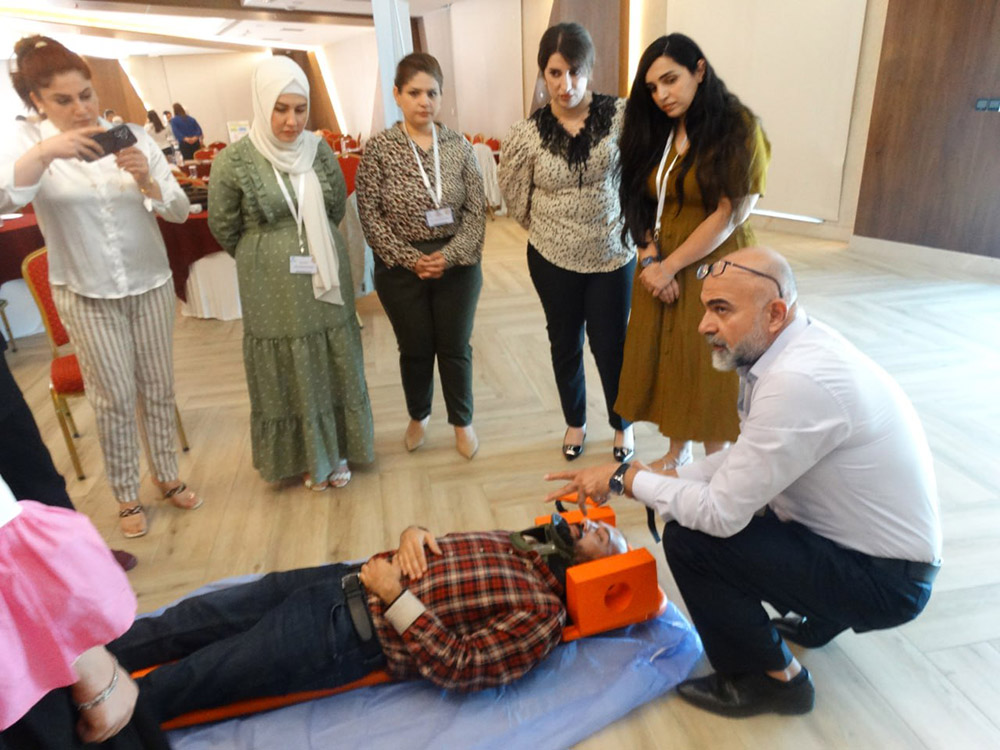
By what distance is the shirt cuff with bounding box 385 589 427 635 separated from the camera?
1.44 m

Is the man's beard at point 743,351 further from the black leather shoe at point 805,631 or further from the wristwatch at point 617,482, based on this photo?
the black leather shoe at point 805,631

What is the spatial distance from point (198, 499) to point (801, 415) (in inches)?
84.5

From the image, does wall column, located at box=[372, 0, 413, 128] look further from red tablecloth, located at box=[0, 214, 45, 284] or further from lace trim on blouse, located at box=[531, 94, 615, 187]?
red tablecloth, located at box=[0, 214, 45, 284]

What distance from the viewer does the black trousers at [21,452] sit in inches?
47.1

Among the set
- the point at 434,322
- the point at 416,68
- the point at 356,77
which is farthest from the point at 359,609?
the point at 356,77

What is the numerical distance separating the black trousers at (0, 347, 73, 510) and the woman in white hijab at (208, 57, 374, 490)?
3.51 ft

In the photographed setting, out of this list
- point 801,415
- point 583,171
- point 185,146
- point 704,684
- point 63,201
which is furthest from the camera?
point 185,146

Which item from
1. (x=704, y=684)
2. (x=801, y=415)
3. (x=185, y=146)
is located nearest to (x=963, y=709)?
(x=704, y=684)

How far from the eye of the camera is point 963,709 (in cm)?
154

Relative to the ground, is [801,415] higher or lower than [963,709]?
higher

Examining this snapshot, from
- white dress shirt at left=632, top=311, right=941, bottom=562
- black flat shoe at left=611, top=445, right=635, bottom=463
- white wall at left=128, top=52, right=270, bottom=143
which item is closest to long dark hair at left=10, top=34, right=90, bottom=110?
white dress shirt at left=632, top=311, right=941, bottom=562

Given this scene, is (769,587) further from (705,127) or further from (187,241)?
(187,241)

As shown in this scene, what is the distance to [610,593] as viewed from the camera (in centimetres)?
164

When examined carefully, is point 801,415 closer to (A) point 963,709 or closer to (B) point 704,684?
(B) point 704,684
